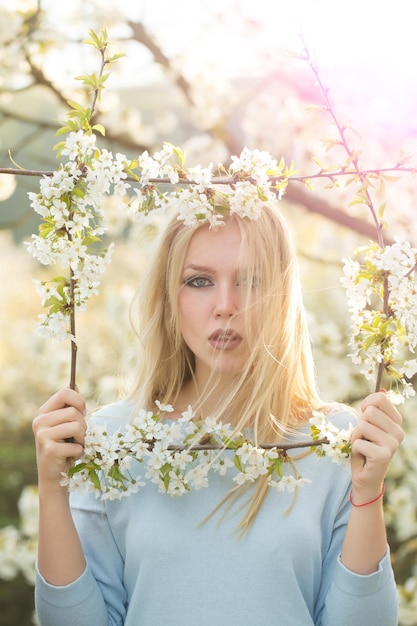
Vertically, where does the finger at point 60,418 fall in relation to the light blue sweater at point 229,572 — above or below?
above

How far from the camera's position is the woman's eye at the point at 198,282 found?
171 cm

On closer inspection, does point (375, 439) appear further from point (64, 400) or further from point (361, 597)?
point (64, 400)

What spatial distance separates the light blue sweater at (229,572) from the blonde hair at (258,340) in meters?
0.08

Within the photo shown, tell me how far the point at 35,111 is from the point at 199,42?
16.1ft

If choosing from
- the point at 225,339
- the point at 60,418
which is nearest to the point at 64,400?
the point at 60,418

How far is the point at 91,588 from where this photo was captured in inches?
66.0

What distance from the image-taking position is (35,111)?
8.93m

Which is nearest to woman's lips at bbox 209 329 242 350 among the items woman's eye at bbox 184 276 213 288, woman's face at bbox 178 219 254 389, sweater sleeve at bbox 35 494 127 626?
woman's face at bbox 178 219 254 389

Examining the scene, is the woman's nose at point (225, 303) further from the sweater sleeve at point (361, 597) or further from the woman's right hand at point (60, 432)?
the sweater sleeve at point (361, 597)

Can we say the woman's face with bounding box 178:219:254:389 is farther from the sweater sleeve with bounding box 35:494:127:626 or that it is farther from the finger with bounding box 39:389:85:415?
the sweater sleeve with bounding box 35:494:127:626

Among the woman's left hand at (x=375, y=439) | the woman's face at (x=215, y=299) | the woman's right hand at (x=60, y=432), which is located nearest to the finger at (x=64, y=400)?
the woman's right hand at (x=60, y=432)

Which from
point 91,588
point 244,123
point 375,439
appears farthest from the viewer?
point 244,123

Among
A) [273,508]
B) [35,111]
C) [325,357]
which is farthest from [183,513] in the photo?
[35,111]

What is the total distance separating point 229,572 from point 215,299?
524 mm
